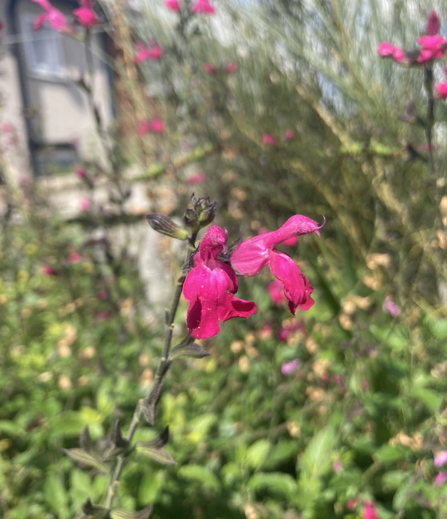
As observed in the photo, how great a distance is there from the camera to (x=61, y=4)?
1007 cm

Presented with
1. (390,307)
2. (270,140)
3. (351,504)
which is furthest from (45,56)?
(351,504)

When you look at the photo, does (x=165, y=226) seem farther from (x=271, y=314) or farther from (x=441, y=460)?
(x=271, y=314)

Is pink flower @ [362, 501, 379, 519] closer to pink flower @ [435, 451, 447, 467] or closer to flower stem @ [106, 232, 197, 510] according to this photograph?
pink flower @ [435, 451, 447, 467]

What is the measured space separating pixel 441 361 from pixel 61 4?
1109cm

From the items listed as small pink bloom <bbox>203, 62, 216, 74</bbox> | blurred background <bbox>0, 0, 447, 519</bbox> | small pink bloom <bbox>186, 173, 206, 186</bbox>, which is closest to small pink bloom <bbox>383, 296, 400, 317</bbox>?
blurred background <bbox>0, 0, 447, 519</bbox>

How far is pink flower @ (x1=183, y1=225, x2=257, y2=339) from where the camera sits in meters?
0.56

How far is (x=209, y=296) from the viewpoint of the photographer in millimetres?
557

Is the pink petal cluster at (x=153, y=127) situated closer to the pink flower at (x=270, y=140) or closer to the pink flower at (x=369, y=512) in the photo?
the pink flower at (x=270, y=140)

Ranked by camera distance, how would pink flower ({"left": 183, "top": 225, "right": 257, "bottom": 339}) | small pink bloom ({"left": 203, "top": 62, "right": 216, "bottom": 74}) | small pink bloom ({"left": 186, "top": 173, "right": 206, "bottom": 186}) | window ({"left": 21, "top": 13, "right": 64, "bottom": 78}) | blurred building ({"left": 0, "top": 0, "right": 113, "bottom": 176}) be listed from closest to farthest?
pink flower ({"left": 183, "top": 225, "right": 257, "bottom": 339}) → small pink bloom ({"left": 203, "top": 62, "right": 216, "bottom": 74}) → small pink bloom ({"left": 186, "top": 173, "right": 206, "bottom": 186}) → blurred building ({"left": 0, "top": 0, "right": 113, "bottom": 176}) → window ({"left": 21, "top": 13, "right": 64, "bottom": 78})

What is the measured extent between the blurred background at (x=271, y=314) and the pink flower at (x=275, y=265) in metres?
0.71

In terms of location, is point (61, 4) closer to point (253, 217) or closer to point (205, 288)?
point (253, 217)

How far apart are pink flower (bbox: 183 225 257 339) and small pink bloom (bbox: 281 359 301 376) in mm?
1293

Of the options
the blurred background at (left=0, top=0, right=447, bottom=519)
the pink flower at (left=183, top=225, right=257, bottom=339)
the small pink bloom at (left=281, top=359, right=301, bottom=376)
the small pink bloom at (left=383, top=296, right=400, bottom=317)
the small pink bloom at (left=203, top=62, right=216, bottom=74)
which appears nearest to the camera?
the pink flower at (left=183, top=225, right=257, bottom=339)

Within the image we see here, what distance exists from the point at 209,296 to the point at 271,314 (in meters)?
1.68
